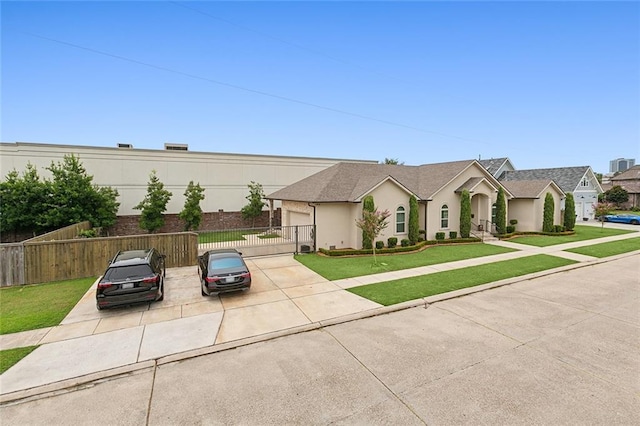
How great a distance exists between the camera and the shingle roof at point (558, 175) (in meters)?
37.3

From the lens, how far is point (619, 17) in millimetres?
14945

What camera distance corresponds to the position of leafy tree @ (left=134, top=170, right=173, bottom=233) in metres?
22.1

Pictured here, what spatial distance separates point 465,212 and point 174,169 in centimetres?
2420

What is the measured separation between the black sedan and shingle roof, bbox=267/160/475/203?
8.52m

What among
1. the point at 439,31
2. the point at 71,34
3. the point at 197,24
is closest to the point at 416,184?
the point at 439,31

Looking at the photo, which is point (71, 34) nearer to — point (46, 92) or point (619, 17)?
point (46, 92)

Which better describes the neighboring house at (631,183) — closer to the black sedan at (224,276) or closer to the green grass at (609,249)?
the green grass at (609,249)

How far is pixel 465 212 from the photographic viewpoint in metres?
22.6

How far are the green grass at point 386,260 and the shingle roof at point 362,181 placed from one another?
3932 mm

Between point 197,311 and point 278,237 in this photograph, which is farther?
point 278,237

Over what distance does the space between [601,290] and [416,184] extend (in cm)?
1486

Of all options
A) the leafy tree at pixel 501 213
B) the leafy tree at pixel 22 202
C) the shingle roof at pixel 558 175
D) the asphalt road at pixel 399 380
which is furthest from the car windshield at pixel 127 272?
the shingle roof at pixel 558 175

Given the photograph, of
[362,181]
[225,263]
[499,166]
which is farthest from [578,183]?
[225,263]

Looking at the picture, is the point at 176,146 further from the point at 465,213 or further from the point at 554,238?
the point at 554,238
